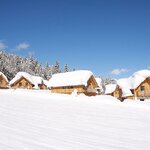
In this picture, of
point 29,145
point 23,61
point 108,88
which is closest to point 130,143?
point 29,145

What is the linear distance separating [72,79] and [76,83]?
1.96 metres

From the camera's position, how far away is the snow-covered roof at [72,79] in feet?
198

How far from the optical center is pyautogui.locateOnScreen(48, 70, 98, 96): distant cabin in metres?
60.6

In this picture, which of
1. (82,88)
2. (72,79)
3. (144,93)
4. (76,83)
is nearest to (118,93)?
(144,93)

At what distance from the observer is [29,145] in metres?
8.25

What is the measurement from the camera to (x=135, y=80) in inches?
2448

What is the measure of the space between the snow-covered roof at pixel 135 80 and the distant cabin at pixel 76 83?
6.56 meters

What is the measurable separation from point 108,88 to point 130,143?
75.2 metres

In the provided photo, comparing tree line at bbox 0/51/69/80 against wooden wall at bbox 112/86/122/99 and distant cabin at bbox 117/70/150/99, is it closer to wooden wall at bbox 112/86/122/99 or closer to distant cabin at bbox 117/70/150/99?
wooden wall at bbox 112/86/122/99

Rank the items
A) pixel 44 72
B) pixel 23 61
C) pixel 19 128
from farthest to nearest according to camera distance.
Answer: pixel 23 61 → pixel 44 72 → pixel 19 128

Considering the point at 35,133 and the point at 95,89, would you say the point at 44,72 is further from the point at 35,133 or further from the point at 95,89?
the point at 35,133

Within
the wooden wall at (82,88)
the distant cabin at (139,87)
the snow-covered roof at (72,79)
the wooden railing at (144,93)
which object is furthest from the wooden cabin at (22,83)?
the wooden railing at (144,93)

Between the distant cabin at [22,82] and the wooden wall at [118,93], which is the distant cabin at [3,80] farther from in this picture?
the wooden wall at [118,93]

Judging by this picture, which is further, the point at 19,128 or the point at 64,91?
the point at 64,91
